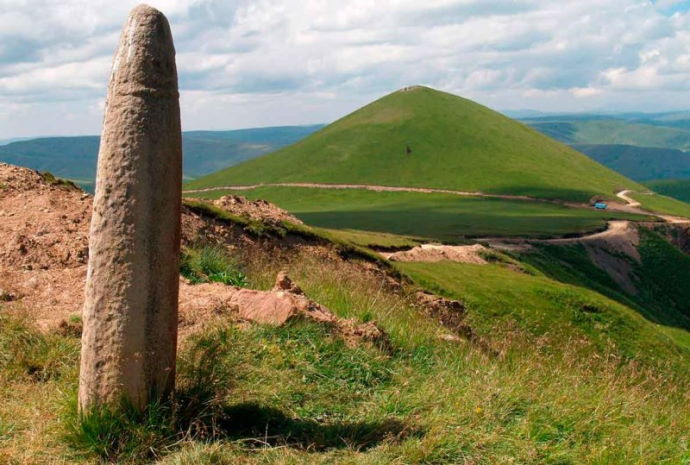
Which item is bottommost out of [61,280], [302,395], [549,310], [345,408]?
[549,310]

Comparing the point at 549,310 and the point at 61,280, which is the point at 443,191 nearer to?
the point at 549,310

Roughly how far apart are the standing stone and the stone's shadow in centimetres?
90

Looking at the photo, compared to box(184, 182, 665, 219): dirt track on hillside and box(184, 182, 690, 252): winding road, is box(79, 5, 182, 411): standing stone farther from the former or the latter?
box(184, 182, 665, 219): dirt track on hillside

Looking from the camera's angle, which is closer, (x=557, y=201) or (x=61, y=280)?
(x=61, y=280)

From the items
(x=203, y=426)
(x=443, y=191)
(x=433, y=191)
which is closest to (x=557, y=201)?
(x=443, y=191)

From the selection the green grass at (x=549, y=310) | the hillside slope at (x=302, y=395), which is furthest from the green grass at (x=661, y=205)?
the hillside slope at (x=302, y=395)

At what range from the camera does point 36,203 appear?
17812mm

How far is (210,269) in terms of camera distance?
51.5 feet

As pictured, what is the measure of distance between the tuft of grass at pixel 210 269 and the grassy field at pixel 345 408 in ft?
12.8

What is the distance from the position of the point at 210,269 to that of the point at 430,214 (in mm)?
87863

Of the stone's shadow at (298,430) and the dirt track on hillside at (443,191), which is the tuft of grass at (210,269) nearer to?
the stone's shadow at (298,430)

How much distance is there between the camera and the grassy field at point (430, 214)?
3329 inches

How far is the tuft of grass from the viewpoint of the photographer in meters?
14.9

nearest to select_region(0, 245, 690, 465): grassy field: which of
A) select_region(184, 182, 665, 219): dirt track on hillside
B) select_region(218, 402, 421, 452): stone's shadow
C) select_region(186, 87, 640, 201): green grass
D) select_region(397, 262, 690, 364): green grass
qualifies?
select_region(218, 402, 421, 452): stone's shadow
